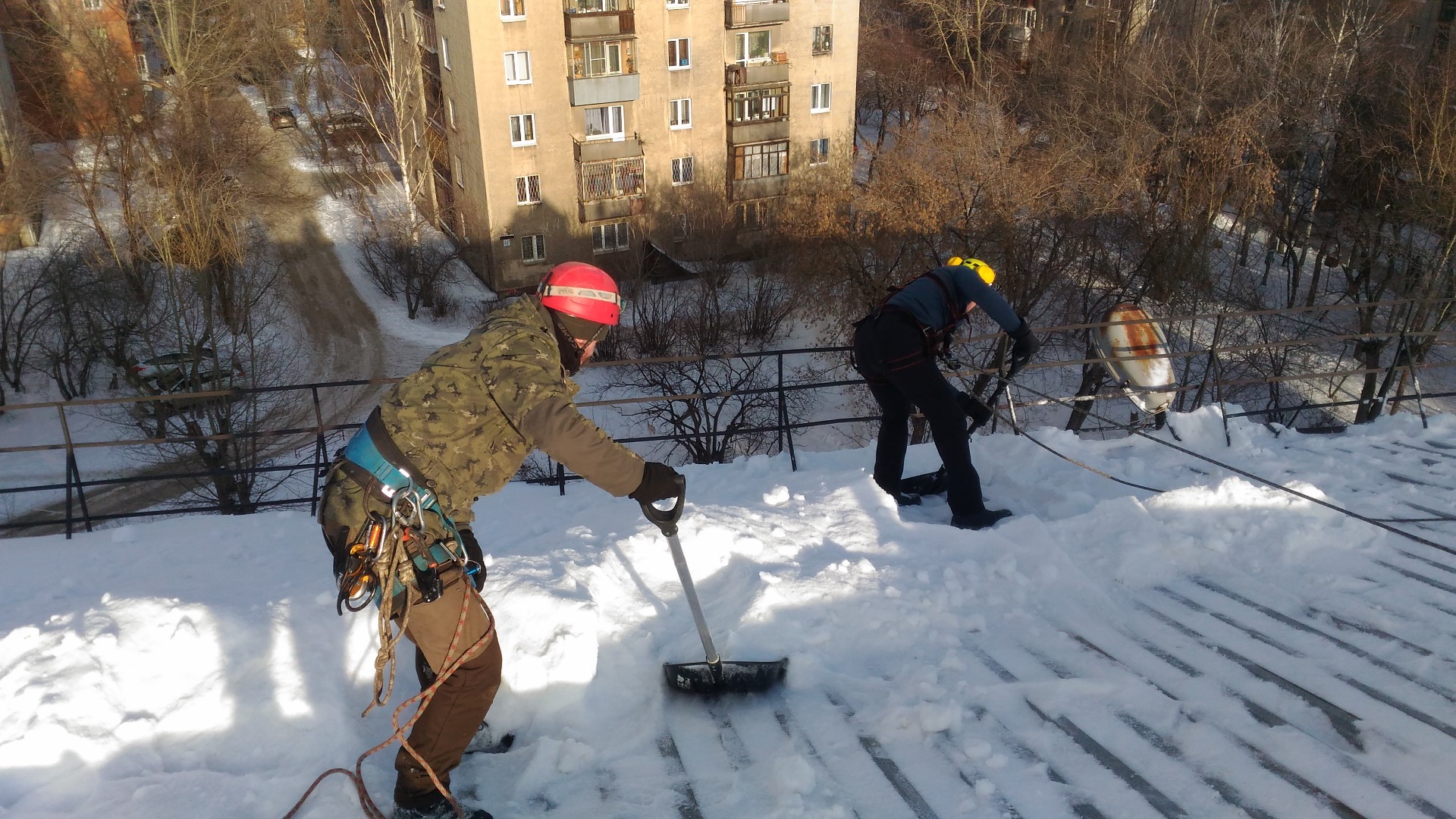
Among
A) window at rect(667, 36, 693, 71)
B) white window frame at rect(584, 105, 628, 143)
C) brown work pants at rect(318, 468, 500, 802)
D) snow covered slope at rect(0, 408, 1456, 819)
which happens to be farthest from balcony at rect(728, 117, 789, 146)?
brown work pants at rect(318, 468, 500, 802)

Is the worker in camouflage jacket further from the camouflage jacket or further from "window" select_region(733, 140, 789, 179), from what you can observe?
"window" select_region(733, 140, 789, 179)

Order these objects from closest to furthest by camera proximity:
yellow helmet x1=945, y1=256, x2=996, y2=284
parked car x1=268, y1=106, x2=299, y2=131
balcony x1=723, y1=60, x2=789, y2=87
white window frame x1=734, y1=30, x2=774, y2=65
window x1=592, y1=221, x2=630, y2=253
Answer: yellow helmet x1=945, y1=256, x2=996, y2=284
white window frame x1=734, y1=30, x2=774, y2=65
balcony x1=723, y1=60, x2=789, y2=87
window x1=592, y1=221, x2=630, y2=253
parked car x1=268, y1=106, x2=299, y2=131

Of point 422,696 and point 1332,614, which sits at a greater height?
point 422,696

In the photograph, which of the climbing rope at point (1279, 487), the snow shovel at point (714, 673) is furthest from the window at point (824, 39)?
the snow shovel at point (714, 673)

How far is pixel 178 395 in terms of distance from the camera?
21.6 feet

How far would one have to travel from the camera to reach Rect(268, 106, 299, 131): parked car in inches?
1409

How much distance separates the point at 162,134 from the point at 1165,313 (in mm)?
27378

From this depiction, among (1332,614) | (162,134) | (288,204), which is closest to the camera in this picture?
(1332,614)

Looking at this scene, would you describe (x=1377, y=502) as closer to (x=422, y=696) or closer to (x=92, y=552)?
(x=422, y=696)

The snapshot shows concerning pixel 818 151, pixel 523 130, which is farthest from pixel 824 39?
pixel 523 130

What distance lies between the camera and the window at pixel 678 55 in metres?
26.7

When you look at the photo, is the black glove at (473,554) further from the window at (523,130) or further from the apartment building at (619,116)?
the window at (523,130)

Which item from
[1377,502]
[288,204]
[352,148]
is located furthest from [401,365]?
[1377,502]

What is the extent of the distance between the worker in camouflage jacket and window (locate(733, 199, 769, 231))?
86.7ft
